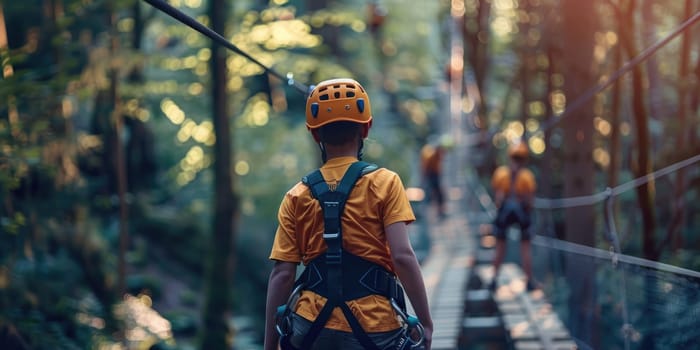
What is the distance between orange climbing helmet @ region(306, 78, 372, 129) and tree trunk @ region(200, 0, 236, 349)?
29.6ft

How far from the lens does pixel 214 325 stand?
12758 mm

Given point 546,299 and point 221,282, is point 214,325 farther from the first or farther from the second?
point 546,299

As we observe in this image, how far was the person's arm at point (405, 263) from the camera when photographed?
3723 mm

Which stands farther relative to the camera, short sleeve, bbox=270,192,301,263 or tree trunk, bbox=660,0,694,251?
tree trunk, bbox=660,0,694,251

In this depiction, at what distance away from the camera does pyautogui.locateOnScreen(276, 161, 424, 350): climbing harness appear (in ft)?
12.2

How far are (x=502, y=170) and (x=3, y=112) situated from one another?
593cm

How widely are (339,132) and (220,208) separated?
915 cm

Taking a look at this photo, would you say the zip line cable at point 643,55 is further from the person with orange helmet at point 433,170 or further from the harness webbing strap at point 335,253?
the person with orange helmet at point 433,170

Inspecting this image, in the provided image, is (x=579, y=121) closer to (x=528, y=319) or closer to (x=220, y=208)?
(x=528, y=319)

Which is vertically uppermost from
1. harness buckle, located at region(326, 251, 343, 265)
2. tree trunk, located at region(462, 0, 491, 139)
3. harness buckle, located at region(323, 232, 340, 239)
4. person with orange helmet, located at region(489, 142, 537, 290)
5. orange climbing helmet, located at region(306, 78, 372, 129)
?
tree trunk, located at region(462, 0, 491, 139)

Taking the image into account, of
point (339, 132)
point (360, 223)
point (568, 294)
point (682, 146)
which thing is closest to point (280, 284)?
point (360, 223)

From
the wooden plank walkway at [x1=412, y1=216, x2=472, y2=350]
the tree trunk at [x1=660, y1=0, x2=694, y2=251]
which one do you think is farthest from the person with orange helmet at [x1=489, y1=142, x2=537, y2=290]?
the tree trunk at [x1=660, y1=0, x2=694, y2=251]

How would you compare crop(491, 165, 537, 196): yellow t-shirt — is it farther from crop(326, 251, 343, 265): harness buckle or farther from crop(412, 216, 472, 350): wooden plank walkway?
crop(326, 251, 343, 265): harness buckle

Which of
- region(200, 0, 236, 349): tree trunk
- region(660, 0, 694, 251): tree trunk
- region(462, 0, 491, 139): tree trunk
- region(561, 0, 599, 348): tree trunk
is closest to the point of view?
region(660, 0, 694, 251): tree trunk
